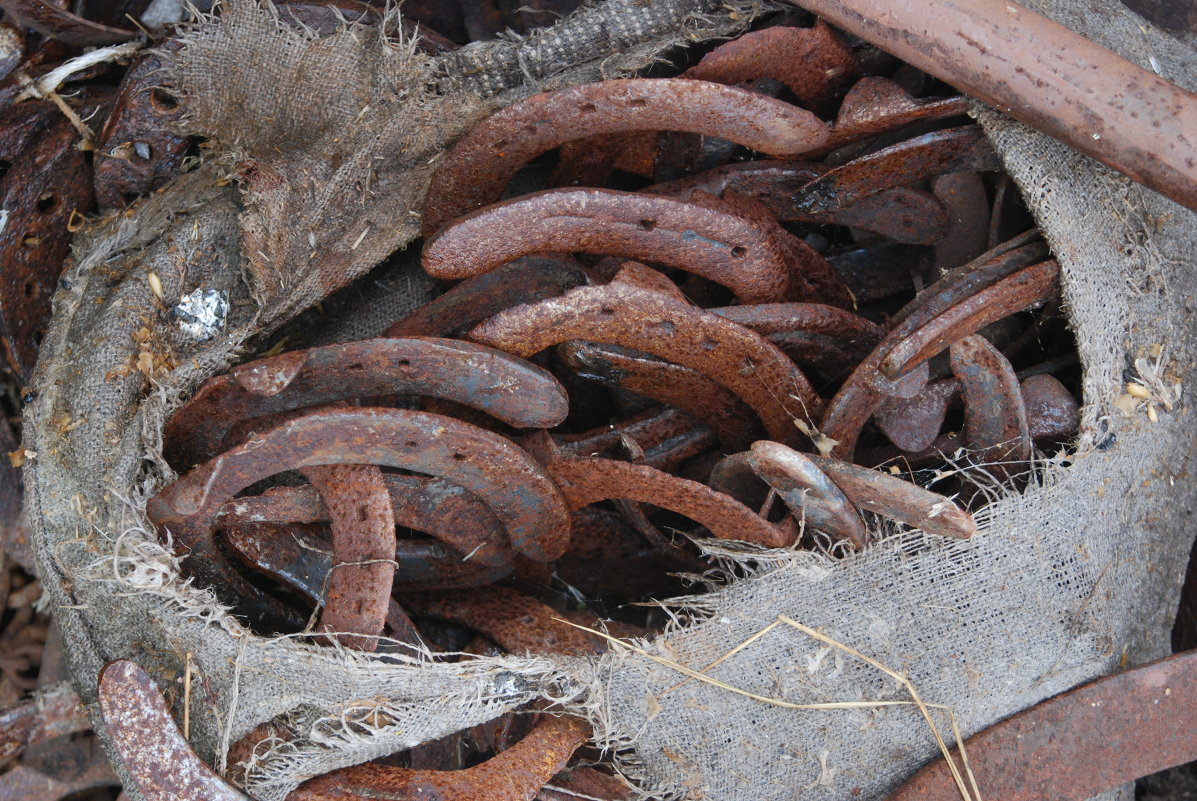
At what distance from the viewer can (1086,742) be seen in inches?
65.7

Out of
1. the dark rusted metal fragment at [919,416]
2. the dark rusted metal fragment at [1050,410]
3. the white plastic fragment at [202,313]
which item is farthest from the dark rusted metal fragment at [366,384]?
the dark rusted metal fragment at [1050,410]

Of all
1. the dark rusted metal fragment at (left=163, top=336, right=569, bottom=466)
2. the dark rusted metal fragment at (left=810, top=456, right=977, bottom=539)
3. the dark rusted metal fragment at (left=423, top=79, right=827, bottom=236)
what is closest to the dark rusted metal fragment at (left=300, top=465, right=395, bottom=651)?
the dark rusted metal fragment at (left=163, top=336, right=569, bottom=466)

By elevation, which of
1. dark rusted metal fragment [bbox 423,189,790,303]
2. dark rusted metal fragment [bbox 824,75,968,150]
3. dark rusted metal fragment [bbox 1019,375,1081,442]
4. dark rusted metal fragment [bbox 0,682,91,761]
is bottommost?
dark rusted metal fragment [bbox 0,682,91,761]

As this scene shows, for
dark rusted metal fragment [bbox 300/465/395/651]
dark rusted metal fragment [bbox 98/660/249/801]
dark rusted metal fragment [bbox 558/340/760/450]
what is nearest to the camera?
dark rusted metal fragment [bbox 98/660/249/801]

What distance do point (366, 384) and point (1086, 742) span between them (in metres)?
1.44

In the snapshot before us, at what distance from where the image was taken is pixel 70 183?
1.98 meters

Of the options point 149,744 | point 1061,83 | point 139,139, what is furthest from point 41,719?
point 1061,83

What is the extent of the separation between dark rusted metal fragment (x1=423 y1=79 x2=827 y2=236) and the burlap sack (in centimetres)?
13

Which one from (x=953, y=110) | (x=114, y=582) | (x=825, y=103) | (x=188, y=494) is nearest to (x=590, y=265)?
(x=825, y=103)

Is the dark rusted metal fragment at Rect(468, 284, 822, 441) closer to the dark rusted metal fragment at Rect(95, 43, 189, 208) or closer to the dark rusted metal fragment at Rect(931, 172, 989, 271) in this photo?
the dark rusted metal fragment at Rect(931, 172, 989, 271)

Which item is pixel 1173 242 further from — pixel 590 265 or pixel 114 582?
pixel 114 582

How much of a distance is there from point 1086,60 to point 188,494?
1.66 meters

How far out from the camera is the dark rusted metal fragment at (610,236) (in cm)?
168

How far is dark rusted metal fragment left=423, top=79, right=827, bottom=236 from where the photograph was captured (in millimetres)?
1693
